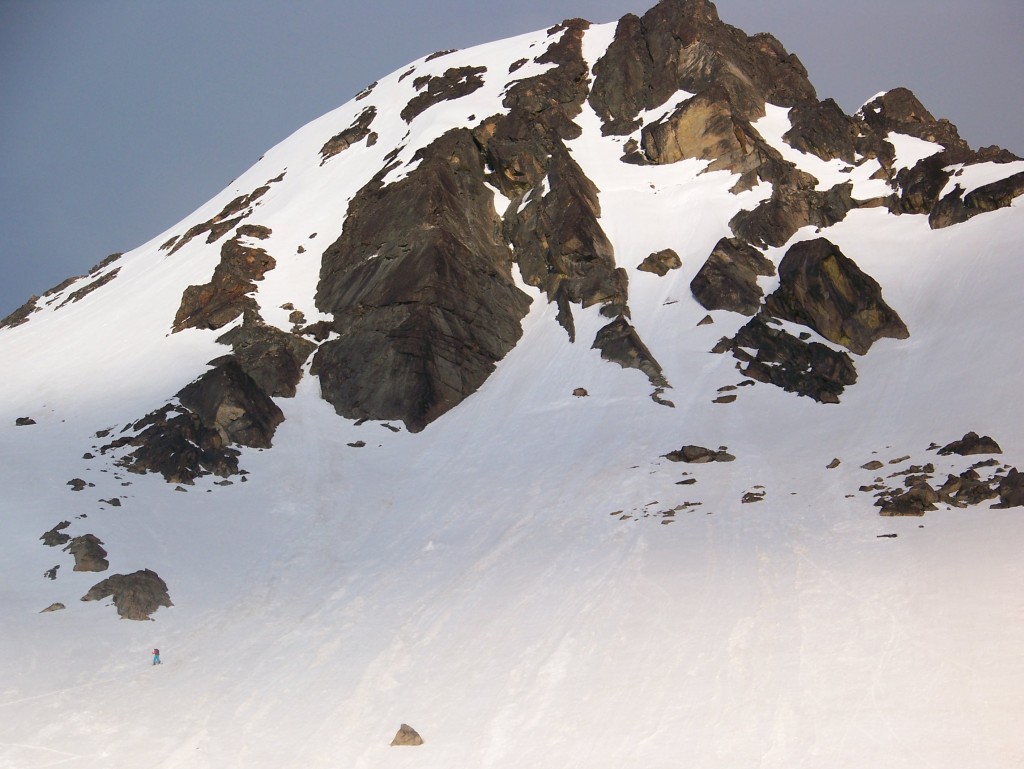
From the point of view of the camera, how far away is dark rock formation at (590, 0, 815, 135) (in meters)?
71.3

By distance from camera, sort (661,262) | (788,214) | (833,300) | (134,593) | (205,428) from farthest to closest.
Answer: (788,214), (661,262), (833,300), (205,428), (134,593)

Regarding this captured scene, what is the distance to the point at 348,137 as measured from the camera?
263ft

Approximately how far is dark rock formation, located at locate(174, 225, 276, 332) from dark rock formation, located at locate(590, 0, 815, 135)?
105 feet

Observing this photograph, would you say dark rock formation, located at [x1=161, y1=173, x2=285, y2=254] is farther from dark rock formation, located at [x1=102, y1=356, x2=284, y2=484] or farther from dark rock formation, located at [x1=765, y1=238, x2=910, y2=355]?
dark rock formation, located at [x1=765, y1=238, x2=910, y2=355]

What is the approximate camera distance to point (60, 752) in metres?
20.9

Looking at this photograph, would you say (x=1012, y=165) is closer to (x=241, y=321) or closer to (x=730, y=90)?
(x=730, y=90)

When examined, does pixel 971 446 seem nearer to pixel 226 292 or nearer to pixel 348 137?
pixel 226 292

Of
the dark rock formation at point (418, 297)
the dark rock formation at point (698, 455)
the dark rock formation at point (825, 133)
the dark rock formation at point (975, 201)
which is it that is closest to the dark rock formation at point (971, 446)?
the dark rock formation at point (698, 455)

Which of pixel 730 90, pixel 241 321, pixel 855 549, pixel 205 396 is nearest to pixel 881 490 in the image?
pixel 855 549

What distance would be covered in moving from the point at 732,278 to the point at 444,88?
132 ft

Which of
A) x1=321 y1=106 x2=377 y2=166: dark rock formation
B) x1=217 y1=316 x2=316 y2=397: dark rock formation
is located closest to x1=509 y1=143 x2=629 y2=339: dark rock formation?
x1=217 y1=316 x2=316 y2=397: dark rock formation

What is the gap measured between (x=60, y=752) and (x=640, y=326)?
3816 cm

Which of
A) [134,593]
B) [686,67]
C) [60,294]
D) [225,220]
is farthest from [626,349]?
[60,294]

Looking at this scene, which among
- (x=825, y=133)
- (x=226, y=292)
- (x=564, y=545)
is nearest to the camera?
(x=564, y=545)
